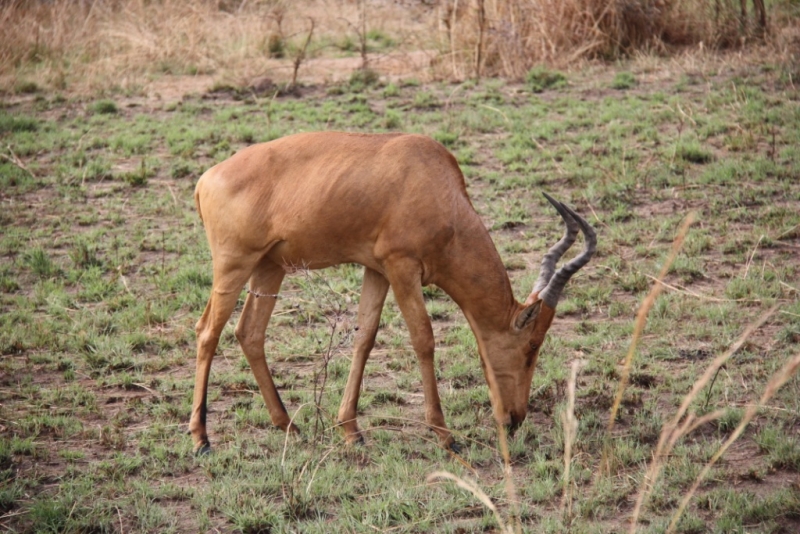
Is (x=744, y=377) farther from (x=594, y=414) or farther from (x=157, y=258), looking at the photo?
(x=157, y=258)

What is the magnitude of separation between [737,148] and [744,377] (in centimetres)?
476

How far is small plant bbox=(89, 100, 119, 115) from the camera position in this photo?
12.9 metres

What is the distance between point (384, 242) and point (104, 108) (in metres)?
8.24

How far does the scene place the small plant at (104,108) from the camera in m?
12.9

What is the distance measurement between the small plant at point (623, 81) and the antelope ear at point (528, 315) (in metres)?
7.78

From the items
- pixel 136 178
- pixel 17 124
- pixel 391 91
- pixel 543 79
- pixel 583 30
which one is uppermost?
pixel 583 30

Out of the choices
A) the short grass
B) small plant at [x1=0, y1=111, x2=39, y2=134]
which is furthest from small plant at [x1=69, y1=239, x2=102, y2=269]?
small plant at [x1=0, y1=111, x2=39, y2=134]

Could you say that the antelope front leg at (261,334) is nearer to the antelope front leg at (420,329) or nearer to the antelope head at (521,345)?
the antelope front leg at (420,329)

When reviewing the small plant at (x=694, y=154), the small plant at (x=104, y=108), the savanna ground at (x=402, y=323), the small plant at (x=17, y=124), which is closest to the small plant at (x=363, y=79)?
the savanna ground at (x=402, y=323)

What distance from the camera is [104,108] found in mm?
12953

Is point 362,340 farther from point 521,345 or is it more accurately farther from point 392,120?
point 392,120

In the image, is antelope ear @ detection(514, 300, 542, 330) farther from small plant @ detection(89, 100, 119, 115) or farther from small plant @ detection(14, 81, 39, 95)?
small plant @ detection(14, 81, 39, 95)

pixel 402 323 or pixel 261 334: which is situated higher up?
pixel 261 334

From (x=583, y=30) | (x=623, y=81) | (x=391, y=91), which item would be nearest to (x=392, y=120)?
(x=391, y=91)
